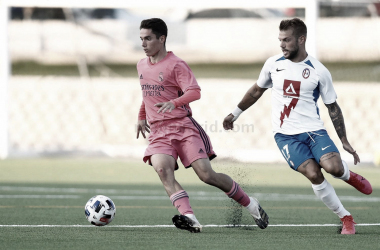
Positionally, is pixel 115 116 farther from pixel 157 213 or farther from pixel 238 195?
pixel 238 195

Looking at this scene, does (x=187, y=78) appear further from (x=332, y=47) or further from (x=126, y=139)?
(x=332, y=47)

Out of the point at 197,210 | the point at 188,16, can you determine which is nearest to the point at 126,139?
the point at 188,16

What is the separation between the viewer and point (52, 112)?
19.2 metres

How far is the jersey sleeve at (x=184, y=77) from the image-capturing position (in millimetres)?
6494

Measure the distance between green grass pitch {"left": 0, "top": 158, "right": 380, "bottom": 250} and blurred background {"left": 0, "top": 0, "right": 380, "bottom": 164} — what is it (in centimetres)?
342

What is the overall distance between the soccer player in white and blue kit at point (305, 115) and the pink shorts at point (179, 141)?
75 centimetres

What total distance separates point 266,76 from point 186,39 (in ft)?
46.0

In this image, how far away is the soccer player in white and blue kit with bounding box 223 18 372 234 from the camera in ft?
21.4

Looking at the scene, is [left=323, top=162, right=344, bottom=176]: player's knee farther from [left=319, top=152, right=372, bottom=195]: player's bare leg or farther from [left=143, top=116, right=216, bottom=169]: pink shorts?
[left=143, top=116, right=216, bottom=169]: pink shorts

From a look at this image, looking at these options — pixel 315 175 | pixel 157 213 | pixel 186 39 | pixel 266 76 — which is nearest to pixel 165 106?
pixel 266 76

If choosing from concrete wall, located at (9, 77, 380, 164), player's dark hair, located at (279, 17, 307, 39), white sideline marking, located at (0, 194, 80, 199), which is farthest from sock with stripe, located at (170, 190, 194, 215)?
concrete wall, located at (9, 77, 380, 164)

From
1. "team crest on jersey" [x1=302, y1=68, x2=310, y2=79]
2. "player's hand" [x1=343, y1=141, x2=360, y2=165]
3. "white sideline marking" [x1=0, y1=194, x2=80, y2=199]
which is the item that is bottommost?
"white sideline marking" [x1=0, y1=194, x2=80, y2=199]

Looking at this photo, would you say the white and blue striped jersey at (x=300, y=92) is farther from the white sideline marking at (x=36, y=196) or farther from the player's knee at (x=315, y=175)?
the white sideline marking at (x=36, y=196)

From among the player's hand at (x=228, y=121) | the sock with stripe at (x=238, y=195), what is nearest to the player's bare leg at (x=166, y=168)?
the sock with stripe at (x=238, y=195)
